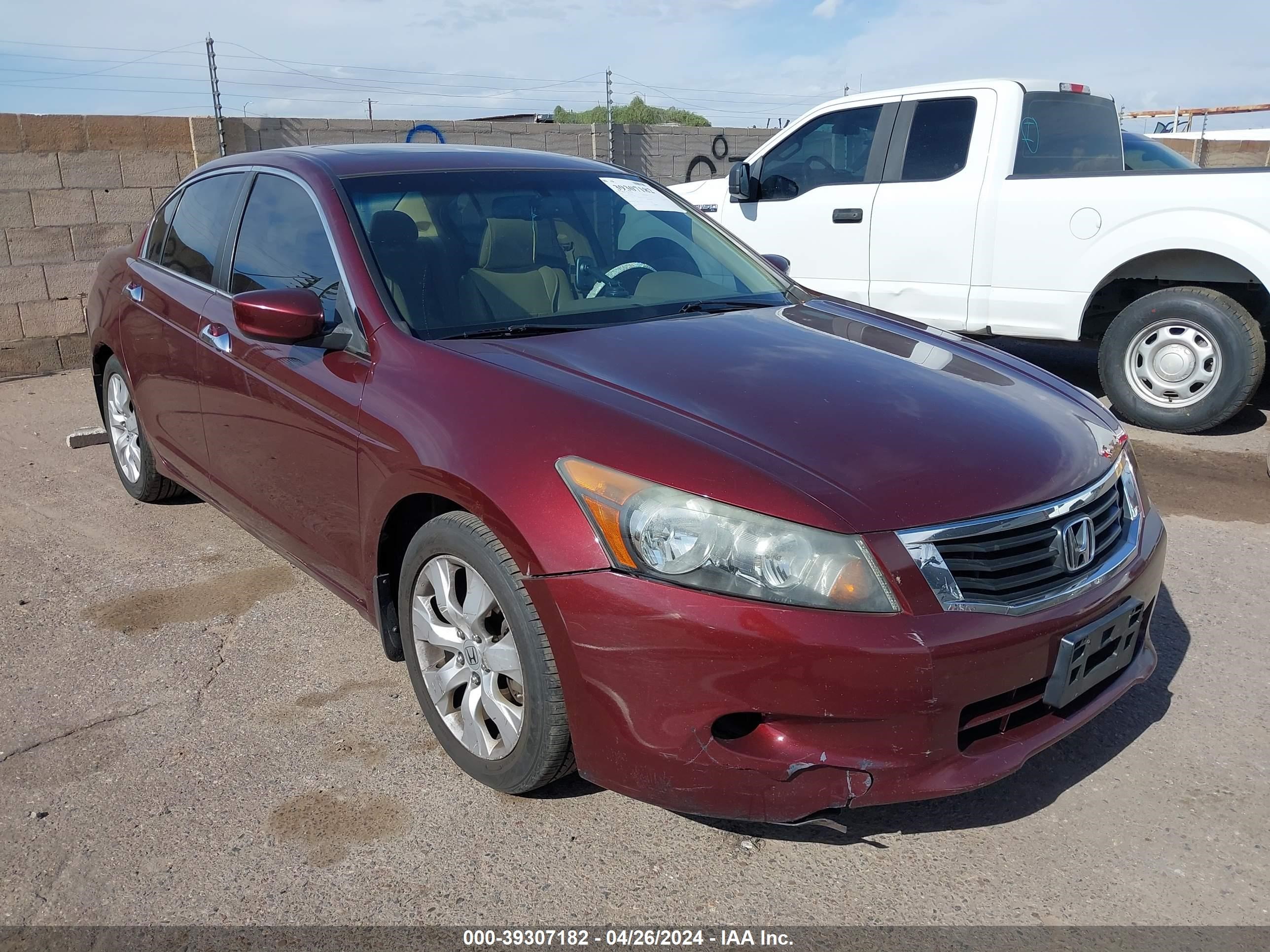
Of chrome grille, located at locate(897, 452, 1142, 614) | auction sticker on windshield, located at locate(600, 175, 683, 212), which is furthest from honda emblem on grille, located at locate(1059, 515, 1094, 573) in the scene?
auction sticker on windshield, located at locate(600, 175, 683, 212)

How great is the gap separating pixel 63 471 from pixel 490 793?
13.7ft

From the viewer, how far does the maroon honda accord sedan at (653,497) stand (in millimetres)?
2195

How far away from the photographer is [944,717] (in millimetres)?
2213

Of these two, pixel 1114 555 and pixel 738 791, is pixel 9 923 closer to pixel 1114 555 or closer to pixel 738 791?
pixel 738 791

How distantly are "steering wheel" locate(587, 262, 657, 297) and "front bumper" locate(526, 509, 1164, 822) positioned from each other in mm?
1347

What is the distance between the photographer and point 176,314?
4.14 meters

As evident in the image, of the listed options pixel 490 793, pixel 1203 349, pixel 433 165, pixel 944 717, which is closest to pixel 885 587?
pixel 944 717

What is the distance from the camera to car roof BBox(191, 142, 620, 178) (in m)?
3.55

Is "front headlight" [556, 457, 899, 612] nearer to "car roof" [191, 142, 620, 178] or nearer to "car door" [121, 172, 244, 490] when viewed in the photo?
"car roof" [191, 142, 620, 178]

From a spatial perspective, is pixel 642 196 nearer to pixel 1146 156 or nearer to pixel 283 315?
pixel 283 315

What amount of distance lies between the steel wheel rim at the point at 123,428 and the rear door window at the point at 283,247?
1.41 m

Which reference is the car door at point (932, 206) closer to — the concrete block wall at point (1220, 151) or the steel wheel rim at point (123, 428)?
the steel wheel rim at point (123, 428)

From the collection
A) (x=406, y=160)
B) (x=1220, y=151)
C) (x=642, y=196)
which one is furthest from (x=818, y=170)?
(x=1220, y=151)

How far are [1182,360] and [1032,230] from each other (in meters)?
1.15
